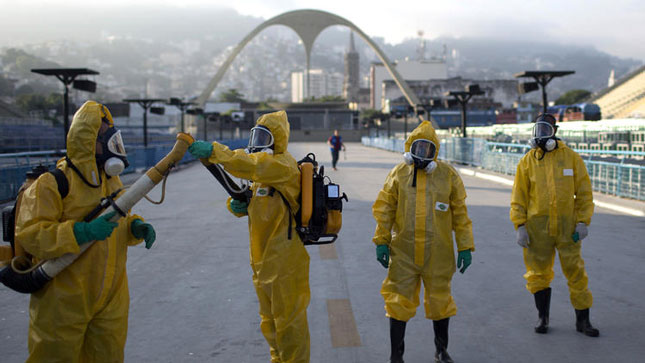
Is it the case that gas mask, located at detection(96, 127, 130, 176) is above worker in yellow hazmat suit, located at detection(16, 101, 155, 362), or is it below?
above

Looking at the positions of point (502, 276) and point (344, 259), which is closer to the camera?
point (502, 276)

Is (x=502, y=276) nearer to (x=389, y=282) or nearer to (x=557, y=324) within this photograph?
(x=557, y=324)

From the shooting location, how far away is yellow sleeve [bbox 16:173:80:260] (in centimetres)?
298

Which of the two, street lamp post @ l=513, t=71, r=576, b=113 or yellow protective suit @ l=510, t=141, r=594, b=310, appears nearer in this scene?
yellow protective suit @ l=510, t=141, r=594, b=310

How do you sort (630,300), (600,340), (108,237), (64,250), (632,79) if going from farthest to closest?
(632,79) → (630,300) → (600,340) → (108,237) → (64,250)

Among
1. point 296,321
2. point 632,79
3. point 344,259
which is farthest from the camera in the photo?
point 632,79

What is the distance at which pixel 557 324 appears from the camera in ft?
16.9

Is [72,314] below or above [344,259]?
above

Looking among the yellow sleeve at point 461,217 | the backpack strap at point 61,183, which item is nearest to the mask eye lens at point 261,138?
the backpack strap at point 61,183

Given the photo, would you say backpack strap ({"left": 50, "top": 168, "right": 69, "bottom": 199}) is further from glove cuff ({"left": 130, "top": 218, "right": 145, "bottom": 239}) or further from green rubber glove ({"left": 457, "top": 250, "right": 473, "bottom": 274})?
green rubber glove ({"left": 457, "top": 250, "right": 473, "bottom": 274})

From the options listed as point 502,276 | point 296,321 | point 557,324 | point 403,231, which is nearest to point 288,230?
point 296,321

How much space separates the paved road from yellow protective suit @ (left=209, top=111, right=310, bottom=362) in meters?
0.62

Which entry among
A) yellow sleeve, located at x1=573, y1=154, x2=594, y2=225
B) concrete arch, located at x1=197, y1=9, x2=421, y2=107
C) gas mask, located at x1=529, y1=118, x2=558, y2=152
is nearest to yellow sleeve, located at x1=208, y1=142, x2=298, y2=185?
gas mask, located at x1=529, y1=118, x2=558, y2=152

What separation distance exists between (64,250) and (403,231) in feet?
7.85
